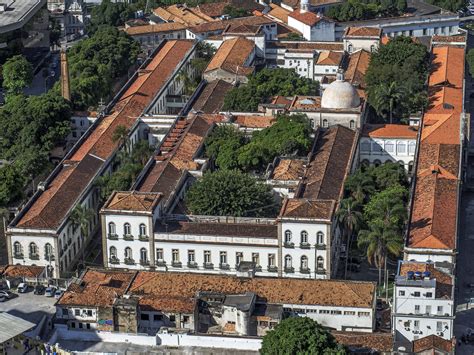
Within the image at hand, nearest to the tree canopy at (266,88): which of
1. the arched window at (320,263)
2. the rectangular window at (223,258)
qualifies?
the rectangular window at (223,258)

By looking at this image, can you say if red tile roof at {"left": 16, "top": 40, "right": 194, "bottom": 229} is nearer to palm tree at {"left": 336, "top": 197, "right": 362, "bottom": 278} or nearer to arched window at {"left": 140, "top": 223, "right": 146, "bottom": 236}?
arched window at {"left": 140, "top": 223, "right": 146, "bottom": 236}

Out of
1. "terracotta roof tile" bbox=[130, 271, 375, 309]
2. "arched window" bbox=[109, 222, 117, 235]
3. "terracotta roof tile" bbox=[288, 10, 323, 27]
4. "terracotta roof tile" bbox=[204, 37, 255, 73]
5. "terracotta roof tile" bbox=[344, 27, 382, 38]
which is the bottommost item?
"terracotta roof tile" bbox=[130, 271, 375, 309]

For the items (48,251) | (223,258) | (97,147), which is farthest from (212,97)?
(48,251)

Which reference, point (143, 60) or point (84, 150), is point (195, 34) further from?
point (84, 150)

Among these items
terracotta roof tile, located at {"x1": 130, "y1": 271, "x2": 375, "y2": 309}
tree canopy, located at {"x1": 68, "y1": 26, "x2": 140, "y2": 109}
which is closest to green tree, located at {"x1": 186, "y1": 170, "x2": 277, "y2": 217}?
terracotta roof tile, located at {"x1": 130, "y1": 271, "x2": 375, "y2": 309}

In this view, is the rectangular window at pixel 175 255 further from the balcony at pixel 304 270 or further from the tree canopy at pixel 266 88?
the tree canopy at pixel 266 88

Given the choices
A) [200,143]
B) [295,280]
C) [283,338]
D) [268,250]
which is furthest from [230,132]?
[283,338]

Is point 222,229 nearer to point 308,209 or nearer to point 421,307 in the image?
point 308,209
